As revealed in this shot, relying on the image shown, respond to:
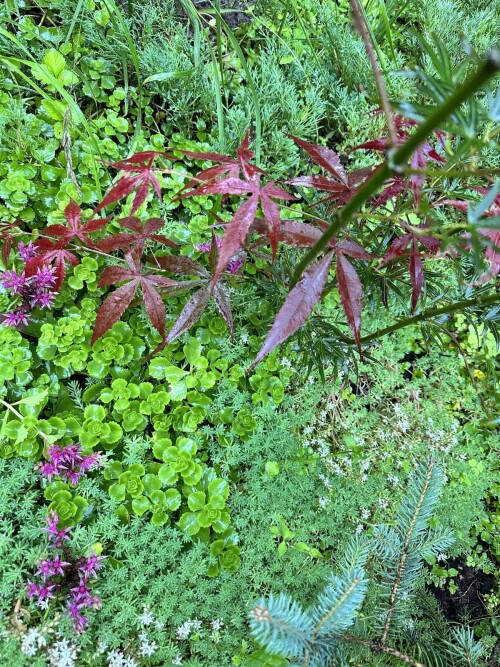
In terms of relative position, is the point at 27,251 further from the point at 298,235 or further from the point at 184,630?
the point at 184,630

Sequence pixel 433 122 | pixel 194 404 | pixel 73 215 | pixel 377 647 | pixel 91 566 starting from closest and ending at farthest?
pixel 433 122
pixel 377 647
pixel 91 566
pixel 73 215
pixel 194 404

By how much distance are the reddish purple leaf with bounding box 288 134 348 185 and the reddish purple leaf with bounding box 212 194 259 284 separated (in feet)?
0.92

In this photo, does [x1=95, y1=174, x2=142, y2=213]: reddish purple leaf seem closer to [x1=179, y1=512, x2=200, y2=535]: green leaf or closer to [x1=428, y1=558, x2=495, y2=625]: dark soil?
[x1=179, y1=512, x2=200, y2=535]: green leaf

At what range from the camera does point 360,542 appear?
4.34 ft

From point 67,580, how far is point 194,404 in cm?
75

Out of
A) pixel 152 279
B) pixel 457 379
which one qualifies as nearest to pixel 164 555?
pixel 152 279

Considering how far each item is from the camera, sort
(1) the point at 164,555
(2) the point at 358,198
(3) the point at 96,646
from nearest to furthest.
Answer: (2) the point at 358,198 → (3) the point at 96,646 → (1) the point at 164,555

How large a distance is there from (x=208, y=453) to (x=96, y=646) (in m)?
0.75

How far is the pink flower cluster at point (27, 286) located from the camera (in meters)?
1.71

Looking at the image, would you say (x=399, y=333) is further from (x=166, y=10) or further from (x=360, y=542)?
(x=166, y=10)

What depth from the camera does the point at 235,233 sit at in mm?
1126

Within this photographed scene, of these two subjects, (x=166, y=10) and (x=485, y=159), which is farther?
(x=485, y=159)

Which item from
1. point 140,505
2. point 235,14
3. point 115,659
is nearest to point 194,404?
point 140,505

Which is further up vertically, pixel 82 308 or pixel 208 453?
pixel 82 308
